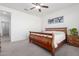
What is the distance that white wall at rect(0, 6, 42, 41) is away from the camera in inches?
202

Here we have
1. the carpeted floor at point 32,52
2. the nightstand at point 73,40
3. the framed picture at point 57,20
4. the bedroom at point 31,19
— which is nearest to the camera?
the carpeted floor at point 32,52

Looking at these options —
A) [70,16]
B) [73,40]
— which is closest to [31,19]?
[70,16]

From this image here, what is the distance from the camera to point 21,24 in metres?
5.81

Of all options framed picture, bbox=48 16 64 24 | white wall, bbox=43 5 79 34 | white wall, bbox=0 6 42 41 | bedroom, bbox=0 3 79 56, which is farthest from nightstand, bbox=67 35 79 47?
white wall, bbox=0 6 42 41

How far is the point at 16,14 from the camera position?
5.38 m

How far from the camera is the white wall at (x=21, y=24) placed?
16.8 feet

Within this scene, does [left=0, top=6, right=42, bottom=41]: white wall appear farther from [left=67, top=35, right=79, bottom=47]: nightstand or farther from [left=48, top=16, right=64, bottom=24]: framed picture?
[left=67, top=35, right=79, bottom=47]: nightstand

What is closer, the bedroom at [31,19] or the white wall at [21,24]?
the bedroom at [31,19]

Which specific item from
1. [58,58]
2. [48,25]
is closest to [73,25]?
[48,25]

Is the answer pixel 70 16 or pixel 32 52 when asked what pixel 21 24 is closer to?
pixel 32 52

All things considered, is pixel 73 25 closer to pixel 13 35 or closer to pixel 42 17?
pixel 42 17

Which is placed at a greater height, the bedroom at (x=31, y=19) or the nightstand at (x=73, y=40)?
the bedroom at (x=31, y=19)

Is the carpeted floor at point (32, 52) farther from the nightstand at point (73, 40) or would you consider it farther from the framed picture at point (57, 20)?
the framed picture at point (57, 20)

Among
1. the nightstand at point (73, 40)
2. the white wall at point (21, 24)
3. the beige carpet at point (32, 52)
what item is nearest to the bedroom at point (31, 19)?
the white wall at point (21, 24)
